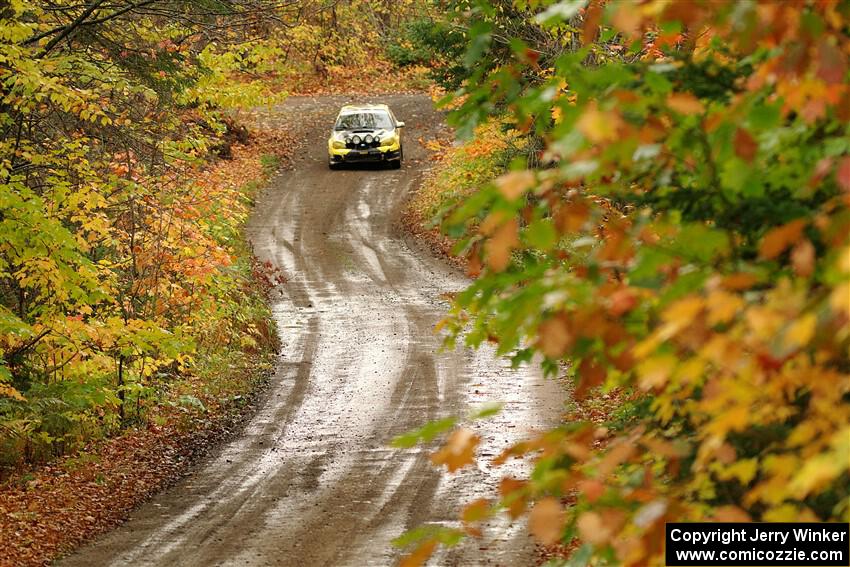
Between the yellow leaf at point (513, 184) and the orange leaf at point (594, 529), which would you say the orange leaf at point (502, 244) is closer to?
the yellow leaf at point (513, 184)

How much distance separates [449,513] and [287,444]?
3.59 metres

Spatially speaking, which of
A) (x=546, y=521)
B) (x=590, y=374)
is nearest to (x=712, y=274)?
(x=590, y=374)

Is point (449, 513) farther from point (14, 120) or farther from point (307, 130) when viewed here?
point (307, 130)

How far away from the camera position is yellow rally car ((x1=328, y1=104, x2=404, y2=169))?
1272 inches

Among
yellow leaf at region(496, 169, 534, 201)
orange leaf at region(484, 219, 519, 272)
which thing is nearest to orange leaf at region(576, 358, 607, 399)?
orange leaf at region(484, 219, 519, 272)

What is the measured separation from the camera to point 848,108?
274 cm

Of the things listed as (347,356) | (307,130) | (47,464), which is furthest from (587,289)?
(307,130)

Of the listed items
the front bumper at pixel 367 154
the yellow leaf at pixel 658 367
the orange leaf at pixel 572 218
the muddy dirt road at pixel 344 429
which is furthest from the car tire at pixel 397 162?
the yellow leaf at pixel 658 367

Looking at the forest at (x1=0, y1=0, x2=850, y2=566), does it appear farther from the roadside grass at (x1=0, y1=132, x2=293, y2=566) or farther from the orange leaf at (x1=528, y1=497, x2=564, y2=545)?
the roadside grass at (x1=0, y1=132, x2=293, y2=566)
